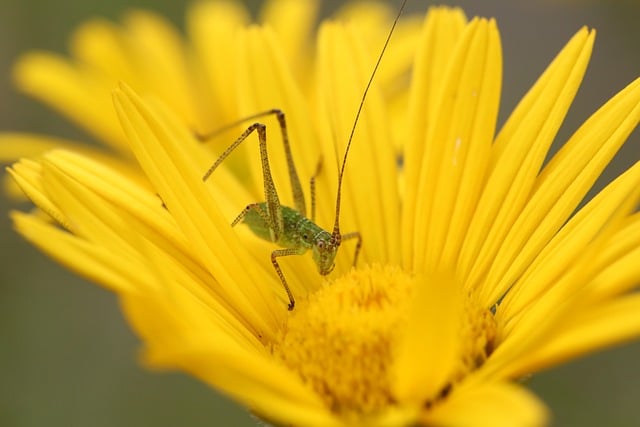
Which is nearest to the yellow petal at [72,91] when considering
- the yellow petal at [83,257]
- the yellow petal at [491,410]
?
the yellow petal at [83,257]

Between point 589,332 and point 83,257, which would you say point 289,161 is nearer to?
point 83,257

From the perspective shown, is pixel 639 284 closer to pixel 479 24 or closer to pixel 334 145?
pixel 479 24

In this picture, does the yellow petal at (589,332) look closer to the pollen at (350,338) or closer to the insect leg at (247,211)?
the pollen at (350,338)

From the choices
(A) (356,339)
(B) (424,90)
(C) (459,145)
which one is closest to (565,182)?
(C) (459,145)

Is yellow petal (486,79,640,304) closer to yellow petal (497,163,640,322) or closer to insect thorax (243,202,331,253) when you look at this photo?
yellow petal (497,163,640,322)

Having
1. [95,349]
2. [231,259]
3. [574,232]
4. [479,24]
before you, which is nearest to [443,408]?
[574,232]

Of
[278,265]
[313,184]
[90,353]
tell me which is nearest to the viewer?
[278,265]
